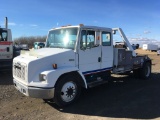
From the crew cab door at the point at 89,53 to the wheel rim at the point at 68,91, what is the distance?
28.7 inches

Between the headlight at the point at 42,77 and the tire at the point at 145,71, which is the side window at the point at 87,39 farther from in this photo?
the tire at the point at 145,71

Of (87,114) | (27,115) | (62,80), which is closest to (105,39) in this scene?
(62,80)

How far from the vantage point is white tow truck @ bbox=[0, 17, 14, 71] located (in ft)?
39.1

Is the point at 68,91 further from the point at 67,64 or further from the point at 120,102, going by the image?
the point at 120,102

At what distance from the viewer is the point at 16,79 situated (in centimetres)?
689

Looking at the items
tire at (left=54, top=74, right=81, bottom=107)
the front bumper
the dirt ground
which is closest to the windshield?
tire at (left=54, top=74, right=81, bottom=107)

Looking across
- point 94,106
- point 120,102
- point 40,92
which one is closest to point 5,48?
point 40,92

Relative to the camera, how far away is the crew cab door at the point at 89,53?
7223mm

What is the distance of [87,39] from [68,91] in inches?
73.3

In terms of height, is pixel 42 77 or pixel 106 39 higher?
pixel 106 39

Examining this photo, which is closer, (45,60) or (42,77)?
(42,77)

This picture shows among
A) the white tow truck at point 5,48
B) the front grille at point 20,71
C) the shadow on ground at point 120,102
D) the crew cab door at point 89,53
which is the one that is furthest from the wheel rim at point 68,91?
the white tow truck at point 5,48

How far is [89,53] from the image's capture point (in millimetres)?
7477

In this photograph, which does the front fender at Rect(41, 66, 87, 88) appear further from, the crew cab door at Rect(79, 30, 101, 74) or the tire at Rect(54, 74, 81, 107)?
the crew cab door at Rect(79, 30, 101, 74)
